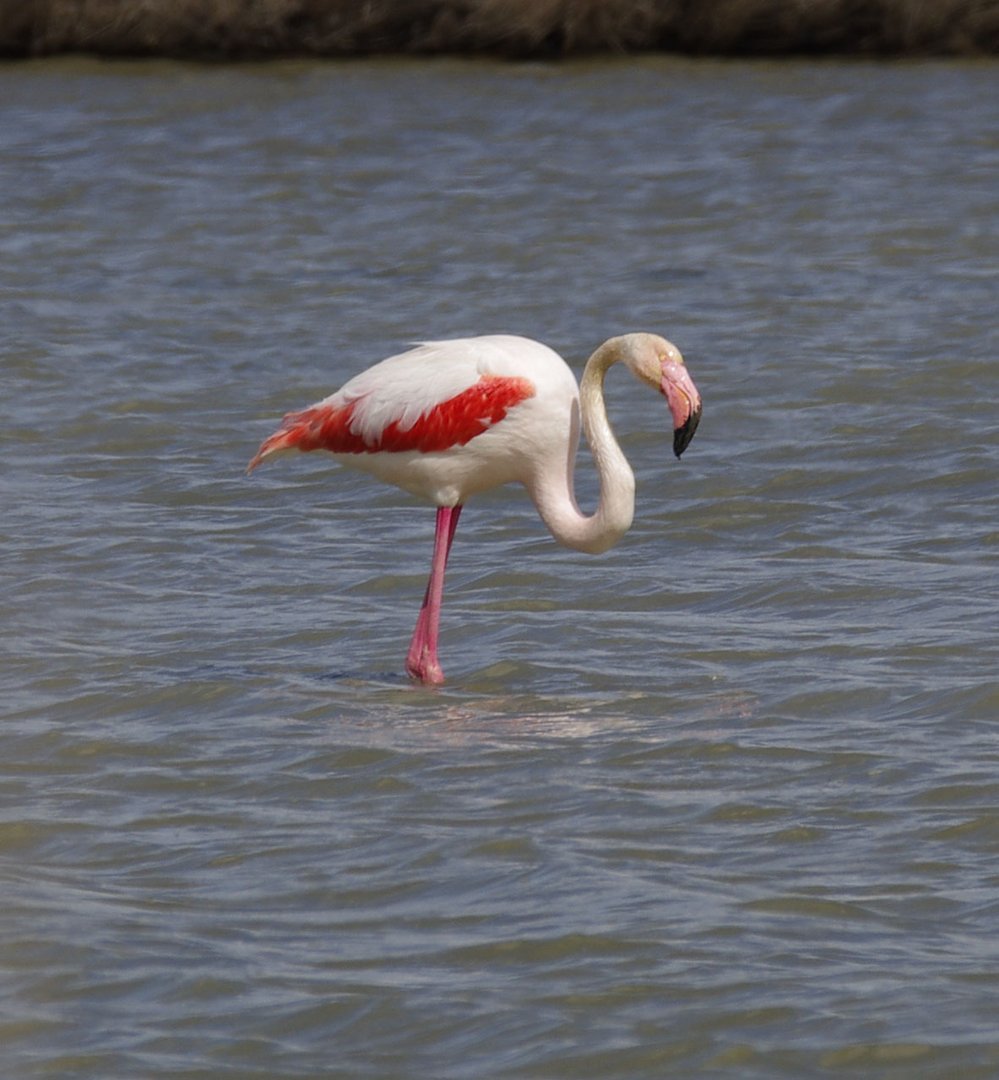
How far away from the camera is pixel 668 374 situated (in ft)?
23.0

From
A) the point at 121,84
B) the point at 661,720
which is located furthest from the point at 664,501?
the point at 121,84

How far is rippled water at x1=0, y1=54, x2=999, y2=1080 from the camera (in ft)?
15.5

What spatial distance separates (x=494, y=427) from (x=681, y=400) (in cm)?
63

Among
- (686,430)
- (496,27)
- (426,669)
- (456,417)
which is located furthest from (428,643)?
(496,27)

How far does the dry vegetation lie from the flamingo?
11844 millimetres

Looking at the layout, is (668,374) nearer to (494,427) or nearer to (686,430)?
(686,430)

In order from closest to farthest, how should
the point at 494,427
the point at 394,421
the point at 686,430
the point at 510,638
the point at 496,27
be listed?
the point at 686,430
the point at 494,427
the point at 394,421
the point at 510,638
the point at 496,27

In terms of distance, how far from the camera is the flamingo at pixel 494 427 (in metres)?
7.11

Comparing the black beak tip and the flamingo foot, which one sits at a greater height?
the black beak tip

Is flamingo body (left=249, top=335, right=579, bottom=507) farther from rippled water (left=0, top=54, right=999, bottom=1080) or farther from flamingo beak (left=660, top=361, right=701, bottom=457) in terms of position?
rippled water (left=0, top=54, right=999, bottom=1080)

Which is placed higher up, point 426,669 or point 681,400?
point 681,400

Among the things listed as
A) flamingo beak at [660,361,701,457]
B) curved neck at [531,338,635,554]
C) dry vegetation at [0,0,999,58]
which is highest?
dry vegetation at [0,0,999,58]

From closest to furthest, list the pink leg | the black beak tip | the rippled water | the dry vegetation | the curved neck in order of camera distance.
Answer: the rippled water → the black beak tip → the curved neck → the pink leg → the dry vegetation

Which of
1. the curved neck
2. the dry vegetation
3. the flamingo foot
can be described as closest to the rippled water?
the flamingo foot
